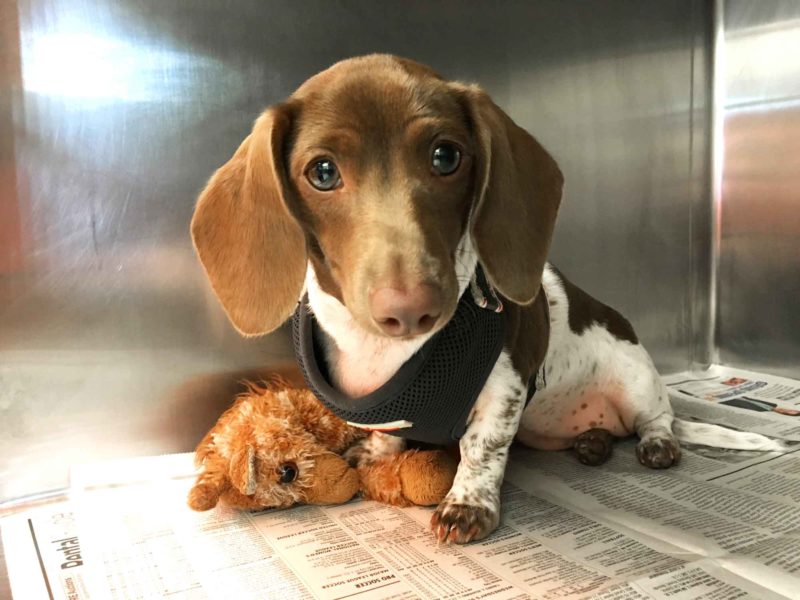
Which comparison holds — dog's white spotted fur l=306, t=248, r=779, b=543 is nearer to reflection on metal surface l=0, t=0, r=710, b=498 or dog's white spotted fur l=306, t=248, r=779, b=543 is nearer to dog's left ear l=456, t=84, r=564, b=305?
dog's left ear l=456, t=84, r=564, b=305

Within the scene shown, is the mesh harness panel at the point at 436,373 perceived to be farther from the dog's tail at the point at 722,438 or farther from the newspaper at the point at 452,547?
the dog's tail at the point at 722,438

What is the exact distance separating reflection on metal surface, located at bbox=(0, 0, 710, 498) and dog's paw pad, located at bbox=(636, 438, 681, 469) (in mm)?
887

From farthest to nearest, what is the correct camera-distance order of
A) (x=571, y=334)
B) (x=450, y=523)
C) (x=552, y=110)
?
(x=552, y=110), (x=571, y=334), (x=450, y=523)

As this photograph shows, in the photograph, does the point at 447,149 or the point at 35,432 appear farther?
the point at 35,432

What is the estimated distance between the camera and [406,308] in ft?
3.24

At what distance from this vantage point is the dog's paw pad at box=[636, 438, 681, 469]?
1631mm

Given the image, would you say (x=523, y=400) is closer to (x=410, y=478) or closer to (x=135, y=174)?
(x=410, y=478)

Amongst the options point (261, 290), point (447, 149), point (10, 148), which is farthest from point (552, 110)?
point (10, 148)

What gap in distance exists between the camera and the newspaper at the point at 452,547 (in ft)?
3.81

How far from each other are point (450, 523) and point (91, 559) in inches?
24.5

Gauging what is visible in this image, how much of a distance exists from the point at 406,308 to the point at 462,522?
1.64 ft

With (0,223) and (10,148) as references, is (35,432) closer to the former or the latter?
(0,223)

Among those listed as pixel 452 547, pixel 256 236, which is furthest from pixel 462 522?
pixel 256 236

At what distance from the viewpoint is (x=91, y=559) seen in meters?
1.28
